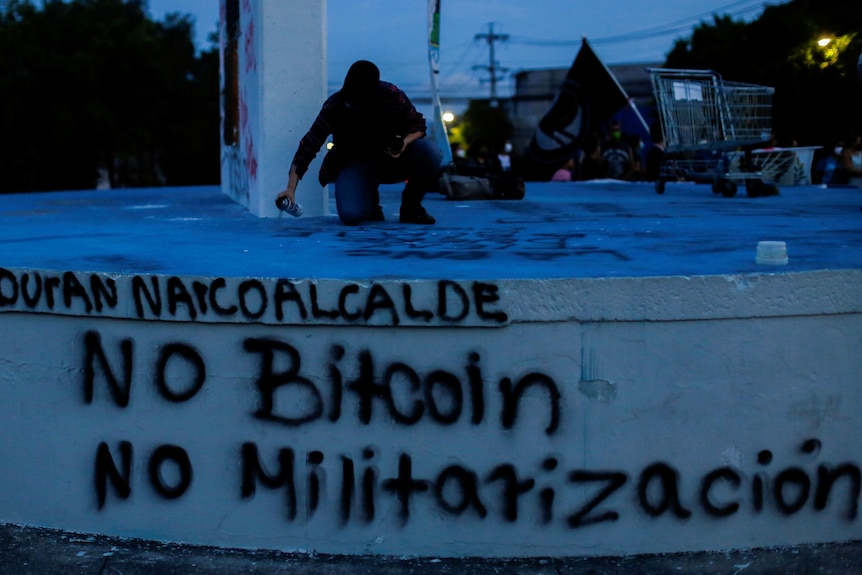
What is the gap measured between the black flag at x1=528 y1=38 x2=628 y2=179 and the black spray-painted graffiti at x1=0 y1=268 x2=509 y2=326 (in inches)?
483

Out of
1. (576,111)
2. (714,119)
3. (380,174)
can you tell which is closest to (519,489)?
(380,174)

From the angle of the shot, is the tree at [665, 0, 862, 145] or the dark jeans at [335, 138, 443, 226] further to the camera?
the tree at [665, 0, 862, 145]

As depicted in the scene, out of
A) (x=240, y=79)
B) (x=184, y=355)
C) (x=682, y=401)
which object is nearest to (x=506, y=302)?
(x=682, y=401)

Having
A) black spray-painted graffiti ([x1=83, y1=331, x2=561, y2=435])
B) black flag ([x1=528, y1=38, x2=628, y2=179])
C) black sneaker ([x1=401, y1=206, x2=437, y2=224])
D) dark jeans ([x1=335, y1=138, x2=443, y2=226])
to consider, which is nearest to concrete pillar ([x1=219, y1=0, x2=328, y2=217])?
dark jeans ([x1=335, y1=138, x2=443, y2=226])

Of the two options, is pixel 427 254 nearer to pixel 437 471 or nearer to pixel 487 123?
pixel 437 471

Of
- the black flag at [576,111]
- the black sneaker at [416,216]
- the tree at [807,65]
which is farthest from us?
the black flag at [576,111]

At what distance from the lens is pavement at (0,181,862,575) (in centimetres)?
381

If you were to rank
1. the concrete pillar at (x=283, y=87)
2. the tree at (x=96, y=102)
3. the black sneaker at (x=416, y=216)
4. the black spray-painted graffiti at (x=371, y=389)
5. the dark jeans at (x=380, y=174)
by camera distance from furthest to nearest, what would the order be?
the tree at (x=96, y=102) < the concrete pillar at (x=283, y=87) < the black sneaker at (x=416, y=216) < the dark jeans at (x=380, y=174) < the black spray-painted graffiti at (x=371, y=389)

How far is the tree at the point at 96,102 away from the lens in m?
29.2

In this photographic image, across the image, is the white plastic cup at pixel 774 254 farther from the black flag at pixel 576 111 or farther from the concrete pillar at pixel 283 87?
the black flag at pixel 576 111

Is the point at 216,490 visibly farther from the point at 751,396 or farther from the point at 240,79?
the point at 240,79

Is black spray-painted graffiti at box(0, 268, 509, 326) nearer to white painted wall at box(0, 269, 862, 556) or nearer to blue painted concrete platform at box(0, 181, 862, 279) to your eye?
white painted wall at box(0, 269, 862, 556)

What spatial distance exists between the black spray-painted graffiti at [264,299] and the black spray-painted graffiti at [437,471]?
15 cm

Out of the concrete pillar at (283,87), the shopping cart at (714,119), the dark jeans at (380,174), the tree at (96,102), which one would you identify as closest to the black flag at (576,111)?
the shopping cart at (714,119)
